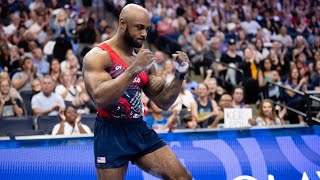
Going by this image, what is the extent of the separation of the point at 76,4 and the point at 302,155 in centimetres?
969

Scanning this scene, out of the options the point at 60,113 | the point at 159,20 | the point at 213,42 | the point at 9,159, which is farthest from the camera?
the point at 159,20

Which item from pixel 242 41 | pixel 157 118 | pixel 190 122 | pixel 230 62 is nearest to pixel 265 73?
pixel 230 62

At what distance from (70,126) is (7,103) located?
4.63ft

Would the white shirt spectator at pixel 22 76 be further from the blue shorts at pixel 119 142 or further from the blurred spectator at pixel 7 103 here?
the blue shorts at pixel 119 142

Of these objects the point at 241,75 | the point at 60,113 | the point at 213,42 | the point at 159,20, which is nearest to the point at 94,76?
the point at 60,113

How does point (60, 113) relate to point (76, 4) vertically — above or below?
below

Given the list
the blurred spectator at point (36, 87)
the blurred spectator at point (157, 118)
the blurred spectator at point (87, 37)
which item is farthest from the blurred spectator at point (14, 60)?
the blurred spectator at point (157, 118)

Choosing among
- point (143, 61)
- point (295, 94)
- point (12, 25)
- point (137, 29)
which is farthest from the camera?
point (12, 25)

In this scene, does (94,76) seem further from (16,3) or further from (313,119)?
(16,3)

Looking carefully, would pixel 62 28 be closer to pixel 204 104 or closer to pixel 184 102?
pixel 184 102

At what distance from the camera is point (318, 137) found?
7559 mm

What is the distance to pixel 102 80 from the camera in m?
5.01

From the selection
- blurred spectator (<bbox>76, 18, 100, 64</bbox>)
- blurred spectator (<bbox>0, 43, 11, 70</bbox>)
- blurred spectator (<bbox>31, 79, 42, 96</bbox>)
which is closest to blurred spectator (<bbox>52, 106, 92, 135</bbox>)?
blurred spectator (<bbox>31, 79, 42, 96</bbox>)

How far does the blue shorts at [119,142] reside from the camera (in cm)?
530
